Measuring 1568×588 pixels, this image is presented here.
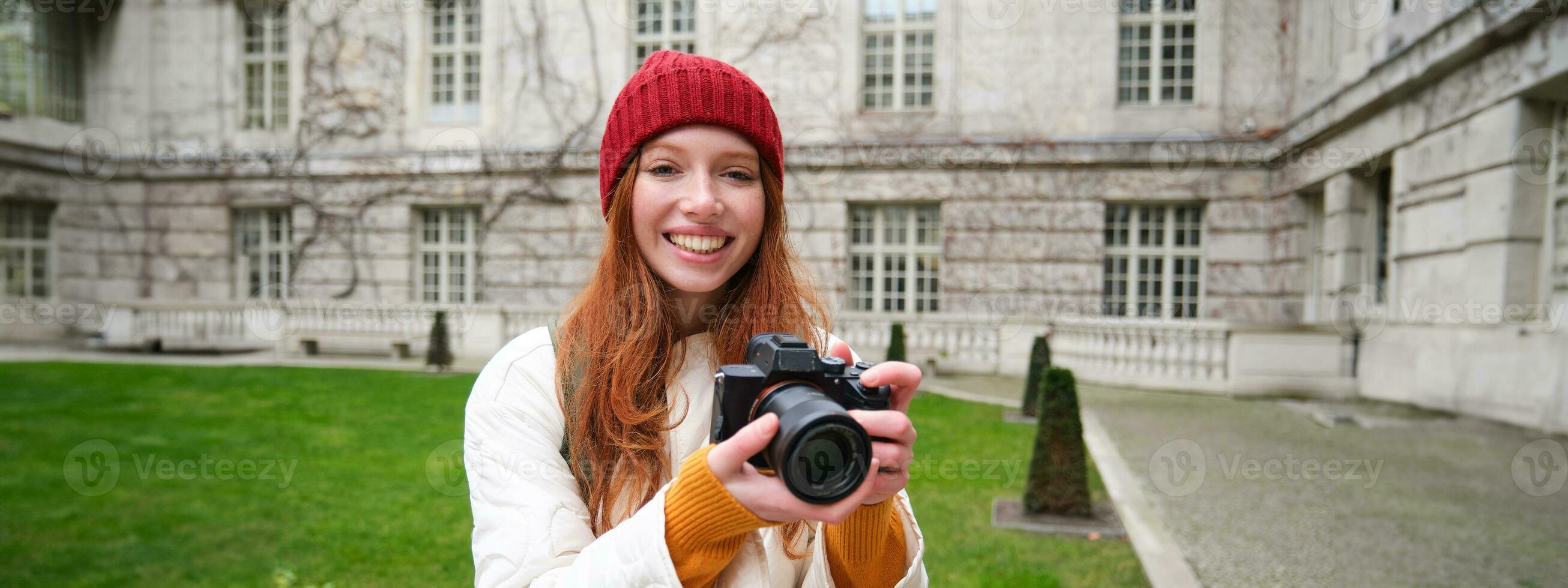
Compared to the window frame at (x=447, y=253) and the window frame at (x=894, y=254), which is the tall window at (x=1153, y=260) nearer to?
the window frame at (x=894, y=254)

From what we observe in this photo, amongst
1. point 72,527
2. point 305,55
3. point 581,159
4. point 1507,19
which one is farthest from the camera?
point 305,55

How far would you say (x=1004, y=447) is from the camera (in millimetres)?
7102

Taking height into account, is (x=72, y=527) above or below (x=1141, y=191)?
below

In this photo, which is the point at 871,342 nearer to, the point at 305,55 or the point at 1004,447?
the point at 1004,447

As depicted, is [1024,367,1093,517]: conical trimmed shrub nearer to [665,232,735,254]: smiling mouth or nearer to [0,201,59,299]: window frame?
[665,232,735,254]: smiling mouth

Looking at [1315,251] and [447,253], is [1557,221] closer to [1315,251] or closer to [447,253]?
[1315,251]

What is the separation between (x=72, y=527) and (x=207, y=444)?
2.57m

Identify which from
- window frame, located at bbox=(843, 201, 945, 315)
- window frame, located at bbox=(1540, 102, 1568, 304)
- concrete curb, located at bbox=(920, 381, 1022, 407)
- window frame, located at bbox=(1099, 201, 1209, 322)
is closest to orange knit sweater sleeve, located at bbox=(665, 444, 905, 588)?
concrete curb, located at bbox=(920, 381, 1022, 407)

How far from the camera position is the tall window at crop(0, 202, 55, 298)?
606 inches

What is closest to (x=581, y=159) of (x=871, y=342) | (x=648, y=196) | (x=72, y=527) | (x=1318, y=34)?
(x=871, y=342)

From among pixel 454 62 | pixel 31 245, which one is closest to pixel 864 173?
pixel 454 62

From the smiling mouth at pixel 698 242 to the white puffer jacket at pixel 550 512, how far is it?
0.25 metres

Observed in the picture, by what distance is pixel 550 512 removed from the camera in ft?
4.14

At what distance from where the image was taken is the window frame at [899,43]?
14.2 meters
